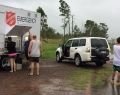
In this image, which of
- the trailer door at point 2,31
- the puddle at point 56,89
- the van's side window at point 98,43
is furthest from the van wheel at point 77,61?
the puddle at point 56,89

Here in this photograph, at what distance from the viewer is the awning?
68.6ft

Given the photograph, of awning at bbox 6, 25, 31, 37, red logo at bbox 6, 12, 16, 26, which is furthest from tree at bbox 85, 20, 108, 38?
red logo at bbox 6, 12, 16, 26

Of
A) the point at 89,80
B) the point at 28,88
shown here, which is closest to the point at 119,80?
the point at 89,80

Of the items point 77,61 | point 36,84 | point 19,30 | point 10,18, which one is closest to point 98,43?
point 77,61

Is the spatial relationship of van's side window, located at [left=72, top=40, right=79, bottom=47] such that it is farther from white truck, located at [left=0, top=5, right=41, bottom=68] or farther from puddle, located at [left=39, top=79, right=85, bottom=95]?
puddle, located at [left=39, top=79, right=85, bottom=95]

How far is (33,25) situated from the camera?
22062 millimetres

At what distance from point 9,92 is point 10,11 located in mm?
7349

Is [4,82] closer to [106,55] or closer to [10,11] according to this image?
[10,11]

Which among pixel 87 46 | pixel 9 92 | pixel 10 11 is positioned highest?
pixel 10 11

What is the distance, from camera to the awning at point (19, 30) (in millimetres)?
20906

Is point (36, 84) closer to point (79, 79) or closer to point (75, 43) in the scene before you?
point (79, 79)

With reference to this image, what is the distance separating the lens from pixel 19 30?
21922 mm

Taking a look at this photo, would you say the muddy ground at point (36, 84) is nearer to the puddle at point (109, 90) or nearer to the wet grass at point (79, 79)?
the puddle at point (109, 90)

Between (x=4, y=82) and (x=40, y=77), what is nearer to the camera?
(x=4, y=82)
